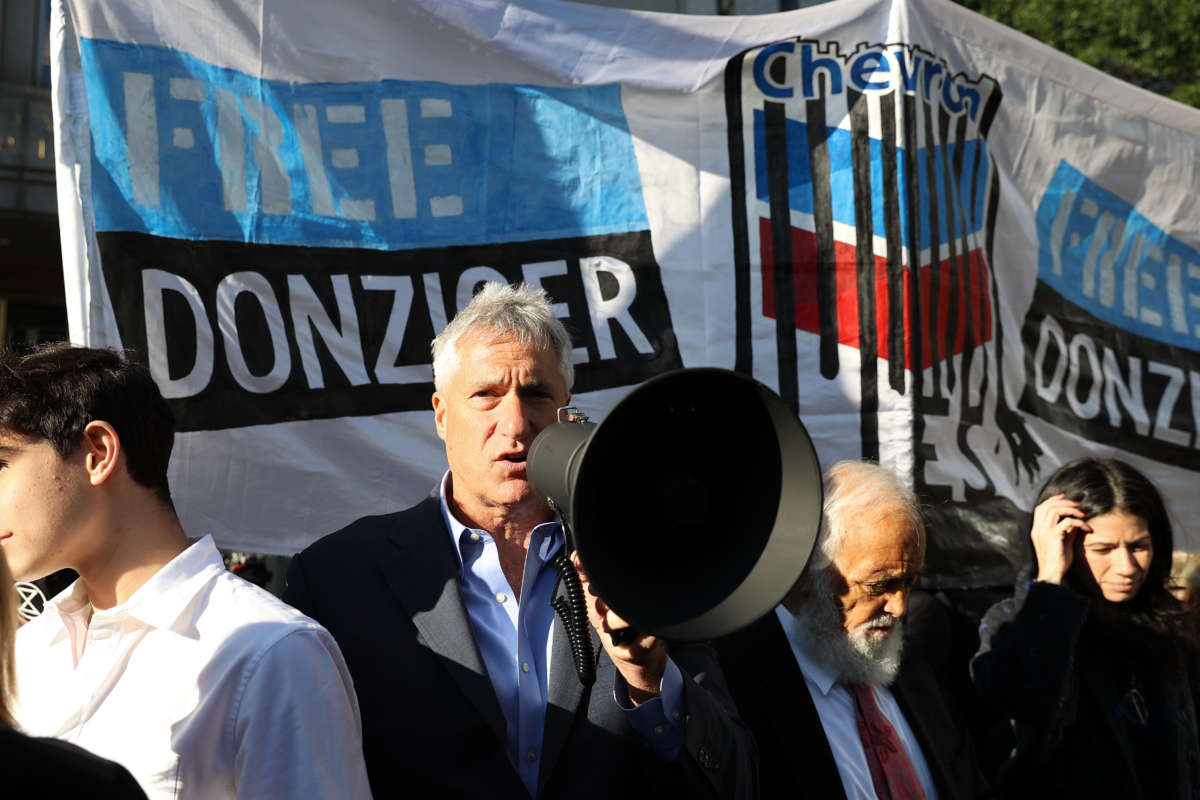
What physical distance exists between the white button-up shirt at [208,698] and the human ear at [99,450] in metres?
0.18

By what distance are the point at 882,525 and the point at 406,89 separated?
186cm

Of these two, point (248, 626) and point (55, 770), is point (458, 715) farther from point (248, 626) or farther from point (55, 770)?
point (55, 770)

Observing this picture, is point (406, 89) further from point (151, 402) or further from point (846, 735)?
point (846, 735)

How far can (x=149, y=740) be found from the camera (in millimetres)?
1642

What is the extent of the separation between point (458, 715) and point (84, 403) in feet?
2.60

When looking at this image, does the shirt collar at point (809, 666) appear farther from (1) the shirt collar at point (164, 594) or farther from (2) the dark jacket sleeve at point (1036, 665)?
(1) the shirt collar at point (164, 594)

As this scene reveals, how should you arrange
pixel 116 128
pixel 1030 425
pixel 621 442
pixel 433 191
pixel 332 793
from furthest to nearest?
pixel 1030 425
pixel 433 191
pixel 116 128
pixel 332 793
pixel 621 442

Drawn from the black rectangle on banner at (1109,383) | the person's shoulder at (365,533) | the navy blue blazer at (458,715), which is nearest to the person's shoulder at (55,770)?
the navy blue blazer at (458,715)

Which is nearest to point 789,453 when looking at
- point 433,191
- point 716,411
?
point 716,411

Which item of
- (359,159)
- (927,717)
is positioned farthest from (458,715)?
(359,159)

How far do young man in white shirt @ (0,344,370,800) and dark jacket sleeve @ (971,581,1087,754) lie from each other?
1662 millimetres

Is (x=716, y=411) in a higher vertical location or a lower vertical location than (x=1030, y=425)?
higher

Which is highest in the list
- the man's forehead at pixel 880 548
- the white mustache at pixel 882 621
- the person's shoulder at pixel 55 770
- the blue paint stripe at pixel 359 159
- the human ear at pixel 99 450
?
the blue paint stripe at pixel 359 159

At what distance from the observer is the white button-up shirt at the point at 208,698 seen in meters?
1.65
